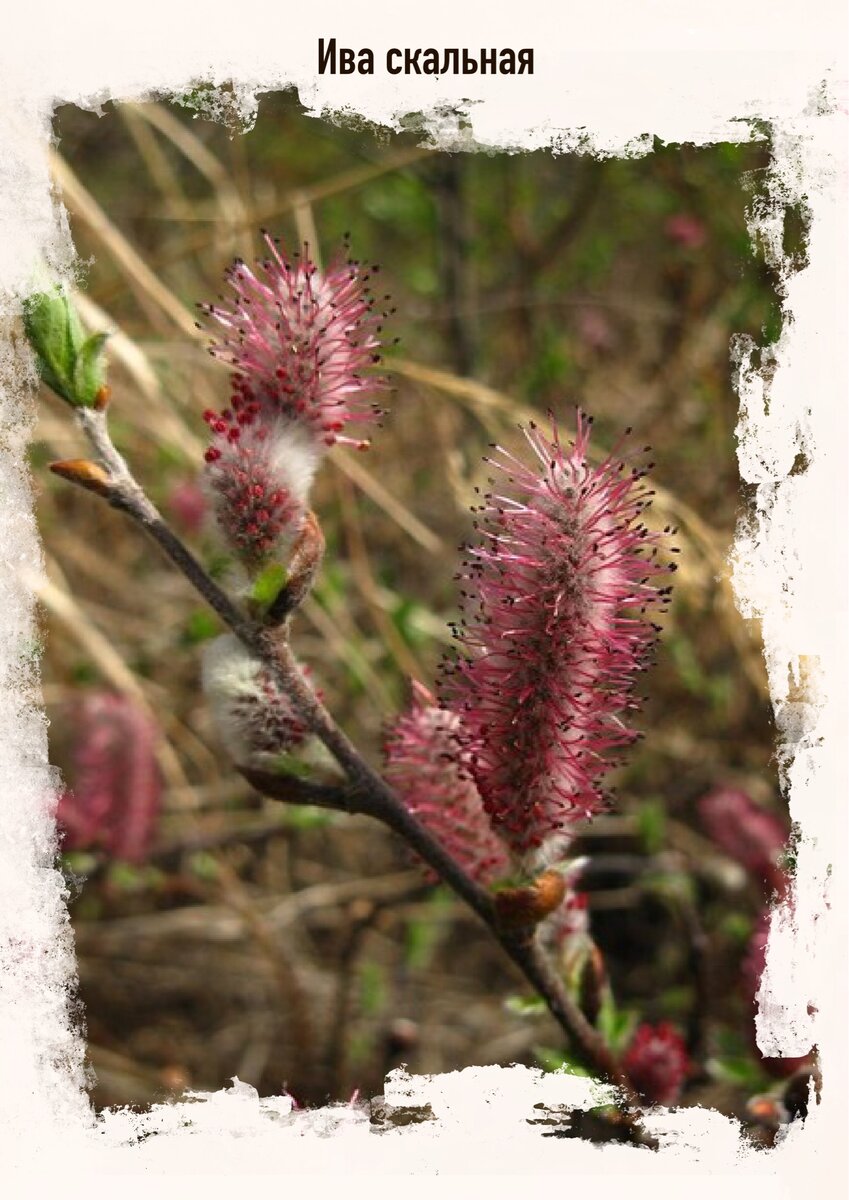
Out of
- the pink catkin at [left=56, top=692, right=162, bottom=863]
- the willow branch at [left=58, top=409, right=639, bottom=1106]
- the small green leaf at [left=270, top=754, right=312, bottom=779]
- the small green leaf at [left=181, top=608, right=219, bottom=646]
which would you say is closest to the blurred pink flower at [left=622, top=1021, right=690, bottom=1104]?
the willow branch at [left=58, top=409, right=639, bottom=1106]

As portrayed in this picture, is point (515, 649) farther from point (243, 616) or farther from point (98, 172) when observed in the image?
point (98, 172)

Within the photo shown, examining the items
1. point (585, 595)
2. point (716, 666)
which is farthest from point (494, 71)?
point (716, 666)

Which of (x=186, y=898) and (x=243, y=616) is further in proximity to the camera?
(x=186, y=898)

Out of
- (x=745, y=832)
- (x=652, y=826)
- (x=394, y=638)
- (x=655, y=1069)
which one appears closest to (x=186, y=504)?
(x=394, y=638)

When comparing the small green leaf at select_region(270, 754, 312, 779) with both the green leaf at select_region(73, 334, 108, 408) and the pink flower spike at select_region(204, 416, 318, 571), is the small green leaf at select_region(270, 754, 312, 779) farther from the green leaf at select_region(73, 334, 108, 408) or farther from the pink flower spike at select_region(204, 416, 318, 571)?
the green leaf at select_region(73, 334, 108, 408)

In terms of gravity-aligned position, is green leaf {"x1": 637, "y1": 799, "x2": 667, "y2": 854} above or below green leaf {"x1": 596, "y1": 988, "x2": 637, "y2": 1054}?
above

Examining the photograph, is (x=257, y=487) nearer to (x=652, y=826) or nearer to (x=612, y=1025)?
(x=612, y=1025)

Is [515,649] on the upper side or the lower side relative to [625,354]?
lower
